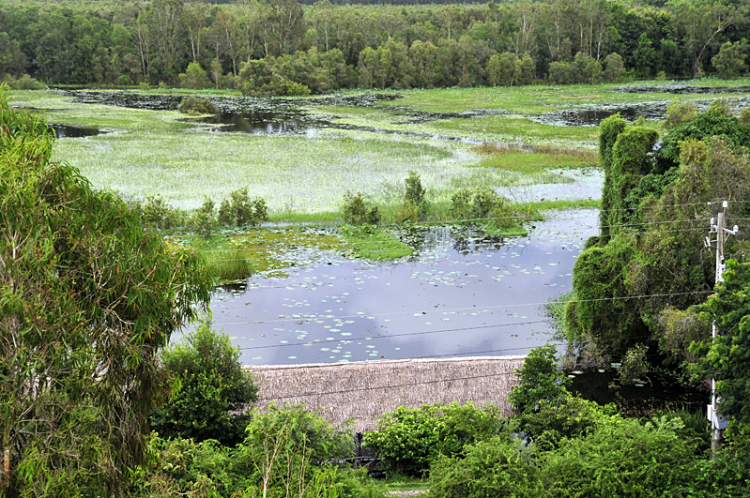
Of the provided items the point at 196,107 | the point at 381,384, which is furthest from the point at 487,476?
the point at 196,107

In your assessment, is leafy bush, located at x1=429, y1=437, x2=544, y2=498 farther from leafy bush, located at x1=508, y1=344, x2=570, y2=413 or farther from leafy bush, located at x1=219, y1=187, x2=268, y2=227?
leafy bush, located at x1=219, y1=187, x2=268, y2=227

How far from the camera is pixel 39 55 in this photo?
9119 centimetres

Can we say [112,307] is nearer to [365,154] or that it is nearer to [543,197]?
[543,197]

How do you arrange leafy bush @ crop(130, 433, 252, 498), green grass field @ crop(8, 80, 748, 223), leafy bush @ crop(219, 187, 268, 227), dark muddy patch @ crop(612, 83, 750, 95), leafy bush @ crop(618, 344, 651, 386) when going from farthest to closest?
1. dark muddy patch @ crop(612, 83, 750, 95)
2. green grass field @ crop(8, 80, 748, 223)
3. leafy bush @ crop(219, 187, 268, 227)
4. leafy bush @ crop(618, 344, 651, 386)
5. leafy bush @ crop(130, 433, 252, 498)

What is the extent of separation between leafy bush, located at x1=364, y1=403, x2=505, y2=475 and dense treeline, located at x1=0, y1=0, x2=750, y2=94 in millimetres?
69897

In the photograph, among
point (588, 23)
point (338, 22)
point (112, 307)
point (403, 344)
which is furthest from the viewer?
point (338, 22)

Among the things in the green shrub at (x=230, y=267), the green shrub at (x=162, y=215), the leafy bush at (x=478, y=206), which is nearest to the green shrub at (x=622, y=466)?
the green shrub at (x=230, y=267)

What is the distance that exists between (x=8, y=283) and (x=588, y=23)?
94.7 m

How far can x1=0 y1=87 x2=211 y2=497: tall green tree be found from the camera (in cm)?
690

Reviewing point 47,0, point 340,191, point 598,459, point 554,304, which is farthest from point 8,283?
point 47,0

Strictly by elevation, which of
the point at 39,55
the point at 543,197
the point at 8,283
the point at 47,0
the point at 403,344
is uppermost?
the point at 47,0

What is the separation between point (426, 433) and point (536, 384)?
2.26 meters

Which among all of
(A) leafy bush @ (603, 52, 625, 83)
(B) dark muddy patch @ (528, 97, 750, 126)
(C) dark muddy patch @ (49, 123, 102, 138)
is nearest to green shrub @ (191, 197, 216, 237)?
(C) dark muddy patch @ (49, 123, 102, 138)

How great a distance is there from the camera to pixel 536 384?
12930mm
